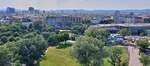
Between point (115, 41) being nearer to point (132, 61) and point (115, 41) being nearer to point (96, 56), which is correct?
point (132, 61)

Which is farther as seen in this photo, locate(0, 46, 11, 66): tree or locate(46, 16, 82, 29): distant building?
locate(46, 16, 82, 29): distant building

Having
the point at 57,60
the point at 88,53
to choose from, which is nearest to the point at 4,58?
the point at 88,53

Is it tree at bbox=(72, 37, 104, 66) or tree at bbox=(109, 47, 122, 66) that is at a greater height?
tree at bbox=(72, 37, 104, 66)

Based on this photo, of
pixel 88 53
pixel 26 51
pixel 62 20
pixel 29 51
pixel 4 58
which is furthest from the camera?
pixel 62 20

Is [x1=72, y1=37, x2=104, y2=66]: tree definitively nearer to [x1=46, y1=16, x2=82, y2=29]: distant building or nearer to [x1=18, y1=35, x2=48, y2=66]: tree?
[x1=18, y1=35, x2=48, y2=66]: tree

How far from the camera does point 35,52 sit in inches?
998

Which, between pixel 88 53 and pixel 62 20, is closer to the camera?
pixel 88 53

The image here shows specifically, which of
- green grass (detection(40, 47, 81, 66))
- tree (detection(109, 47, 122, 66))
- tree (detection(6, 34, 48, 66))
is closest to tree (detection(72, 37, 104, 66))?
tree (detection(109, 47, 122, 66))

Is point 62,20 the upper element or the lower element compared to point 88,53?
lower

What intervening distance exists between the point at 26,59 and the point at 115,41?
20789 millimetres

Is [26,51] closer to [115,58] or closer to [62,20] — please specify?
[115,58]

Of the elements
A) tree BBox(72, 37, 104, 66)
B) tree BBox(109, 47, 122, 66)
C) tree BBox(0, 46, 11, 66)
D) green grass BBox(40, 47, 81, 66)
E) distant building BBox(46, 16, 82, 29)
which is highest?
tree BBox(0, 46, 11, 66)

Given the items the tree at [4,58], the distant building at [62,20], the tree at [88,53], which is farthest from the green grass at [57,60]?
the distant building at [62,20]

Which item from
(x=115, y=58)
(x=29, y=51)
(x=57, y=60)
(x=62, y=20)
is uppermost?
(x=29, y=51)
